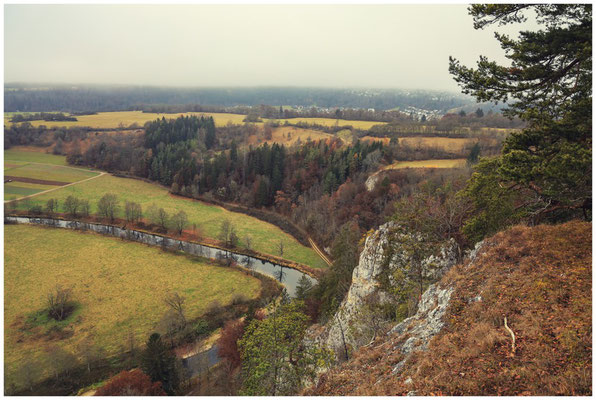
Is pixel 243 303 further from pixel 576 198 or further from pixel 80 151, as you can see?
pixel 80 151

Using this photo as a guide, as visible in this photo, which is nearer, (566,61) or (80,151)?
(566,61)

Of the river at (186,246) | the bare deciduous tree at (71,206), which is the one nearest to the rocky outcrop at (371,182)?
the river at (186,246)

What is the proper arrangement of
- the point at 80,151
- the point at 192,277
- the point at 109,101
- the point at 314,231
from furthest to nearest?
1. the point at 109,101
2. the point at 80,151
3. the point at 314,231
4. the point at 192,277

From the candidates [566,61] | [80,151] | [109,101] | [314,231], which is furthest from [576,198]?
[109,101]

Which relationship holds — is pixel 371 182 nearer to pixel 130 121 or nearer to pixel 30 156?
pixel 30 156

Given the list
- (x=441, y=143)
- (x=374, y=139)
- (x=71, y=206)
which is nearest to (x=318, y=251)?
(x=441, y=143)

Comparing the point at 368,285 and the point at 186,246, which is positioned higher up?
the point at 368,285

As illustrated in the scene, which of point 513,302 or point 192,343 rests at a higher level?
point 513,302
